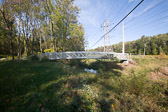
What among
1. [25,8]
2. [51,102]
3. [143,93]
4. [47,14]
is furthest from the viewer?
[47,14]

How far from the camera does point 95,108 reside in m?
2.60

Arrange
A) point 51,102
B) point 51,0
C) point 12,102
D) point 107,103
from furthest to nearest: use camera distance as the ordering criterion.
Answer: point 51,0 → point 107,103 → point 51,102 → point 12,102

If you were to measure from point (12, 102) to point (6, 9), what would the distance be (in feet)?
38.9

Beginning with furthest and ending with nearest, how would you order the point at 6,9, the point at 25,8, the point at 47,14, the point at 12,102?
the point at 47,14
the point at 25,8
the point at 6,9
the point at 12,102

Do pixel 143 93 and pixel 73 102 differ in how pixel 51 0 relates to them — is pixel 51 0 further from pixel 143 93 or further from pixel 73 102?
pixel 143 93

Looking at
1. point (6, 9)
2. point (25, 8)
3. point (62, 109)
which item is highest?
point (25, 8)

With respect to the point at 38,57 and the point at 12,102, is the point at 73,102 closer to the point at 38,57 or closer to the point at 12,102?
the point at 12,102

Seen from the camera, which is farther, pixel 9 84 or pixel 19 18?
pixel 19 18

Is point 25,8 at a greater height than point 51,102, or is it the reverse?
point 25,8

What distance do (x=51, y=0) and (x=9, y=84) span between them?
1473cm

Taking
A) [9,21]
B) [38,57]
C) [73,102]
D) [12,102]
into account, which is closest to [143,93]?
[73,102]

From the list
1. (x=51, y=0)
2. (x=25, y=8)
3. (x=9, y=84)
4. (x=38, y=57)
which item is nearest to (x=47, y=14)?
(x=51, y=0)

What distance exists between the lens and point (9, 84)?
3123 millimetres

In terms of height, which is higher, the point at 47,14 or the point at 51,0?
the point at 51,0
